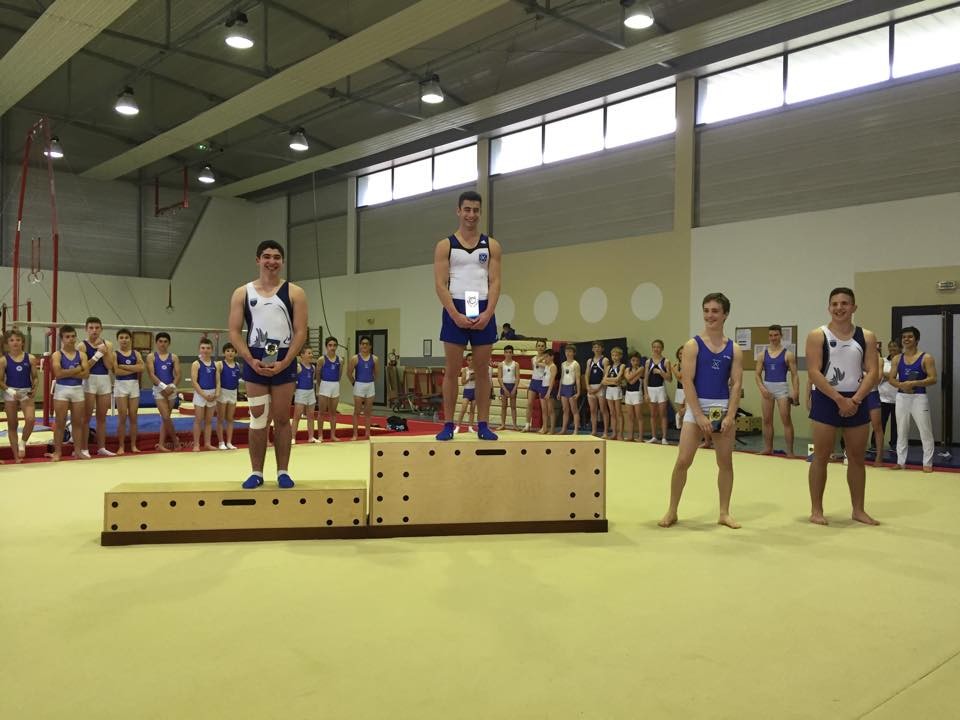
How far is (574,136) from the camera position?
15594 millimetres

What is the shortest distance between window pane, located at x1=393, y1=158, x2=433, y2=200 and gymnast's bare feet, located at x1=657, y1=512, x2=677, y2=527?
14787 millimetres

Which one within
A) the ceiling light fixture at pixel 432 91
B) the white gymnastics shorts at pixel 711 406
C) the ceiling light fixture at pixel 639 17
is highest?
the ceiling light fixture at pixel 432 91

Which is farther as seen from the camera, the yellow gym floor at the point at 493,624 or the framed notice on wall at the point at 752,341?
the framed notice on wall at the point at 752,341

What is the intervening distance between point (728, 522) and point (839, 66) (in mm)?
9783

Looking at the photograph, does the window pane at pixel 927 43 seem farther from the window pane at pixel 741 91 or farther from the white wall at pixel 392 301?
the white wall at pixel 392 301

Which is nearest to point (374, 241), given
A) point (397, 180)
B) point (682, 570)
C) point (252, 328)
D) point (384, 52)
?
point (397, 180)

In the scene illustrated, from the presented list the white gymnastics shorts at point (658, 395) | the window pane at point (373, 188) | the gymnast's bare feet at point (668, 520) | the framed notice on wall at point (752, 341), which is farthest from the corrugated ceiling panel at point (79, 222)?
the gymnast's bare feet at point (668, 520)

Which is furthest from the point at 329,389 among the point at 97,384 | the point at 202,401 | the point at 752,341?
the point at 752,341

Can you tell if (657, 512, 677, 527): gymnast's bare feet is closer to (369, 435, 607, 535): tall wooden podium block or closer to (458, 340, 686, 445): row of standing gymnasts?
(369, 435, 607, 535): tall wooden podium block

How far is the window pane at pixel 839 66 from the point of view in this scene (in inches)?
451

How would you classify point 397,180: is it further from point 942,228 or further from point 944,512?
point 944,512

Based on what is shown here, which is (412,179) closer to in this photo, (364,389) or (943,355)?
(364,389)

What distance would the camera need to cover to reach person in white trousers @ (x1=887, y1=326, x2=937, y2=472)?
8.11 m

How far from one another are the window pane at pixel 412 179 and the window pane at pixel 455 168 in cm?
30
